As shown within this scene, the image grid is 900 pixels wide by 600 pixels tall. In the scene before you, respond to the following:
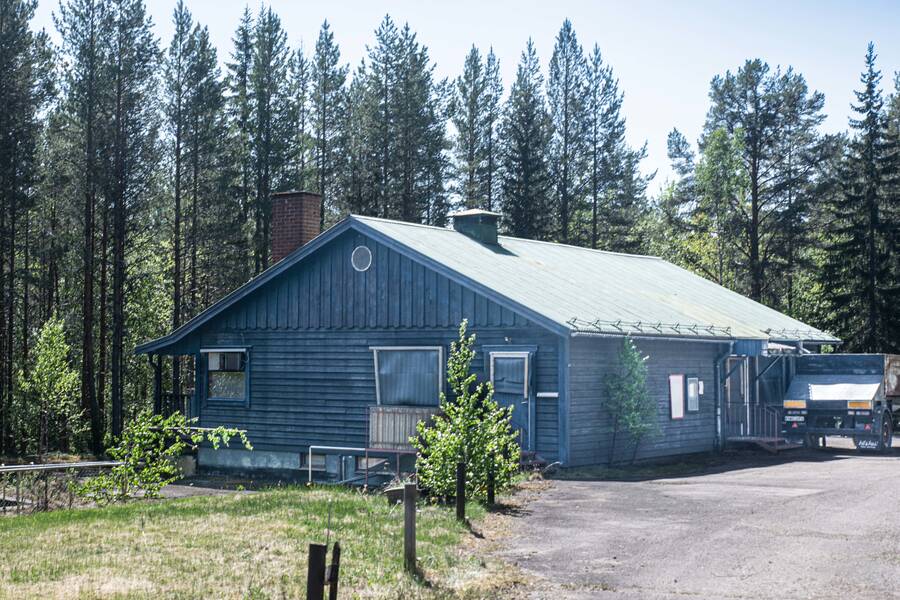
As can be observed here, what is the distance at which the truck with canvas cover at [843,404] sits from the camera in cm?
2809

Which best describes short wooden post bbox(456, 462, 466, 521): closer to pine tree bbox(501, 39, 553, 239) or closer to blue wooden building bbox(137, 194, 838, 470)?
blue wooden building bbox(137, 194, 838, 470)

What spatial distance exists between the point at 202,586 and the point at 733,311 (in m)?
24.4

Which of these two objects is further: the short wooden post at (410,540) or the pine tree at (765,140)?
the pine tree at (765,140)

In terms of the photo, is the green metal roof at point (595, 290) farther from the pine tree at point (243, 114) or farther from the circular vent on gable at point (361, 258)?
the pine tree at point (243, 114)

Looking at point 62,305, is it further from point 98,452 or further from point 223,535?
point 223,535

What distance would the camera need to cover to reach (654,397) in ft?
83.6

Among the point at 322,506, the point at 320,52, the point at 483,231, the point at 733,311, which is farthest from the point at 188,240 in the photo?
the point at 322,506

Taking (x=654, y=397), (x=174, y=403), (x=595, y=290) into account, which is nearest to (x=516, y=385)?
(x=654, y=397)

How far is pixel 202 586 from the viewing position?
10.9 metres

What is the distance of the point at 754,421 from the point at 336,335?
1229 cm

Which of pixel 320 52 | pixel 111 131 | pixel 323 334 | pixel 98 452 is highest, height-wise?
pixel 320 52

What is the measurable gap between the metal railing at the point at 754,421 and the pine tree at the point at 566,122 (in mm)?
27619

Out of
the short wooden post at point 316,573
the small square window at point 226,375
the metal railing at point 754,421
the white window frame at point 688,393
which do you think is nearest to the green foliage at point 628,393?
the white window frame at point 688,393

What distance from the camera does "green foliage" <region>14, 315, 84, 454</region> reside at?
3353 centimetres
